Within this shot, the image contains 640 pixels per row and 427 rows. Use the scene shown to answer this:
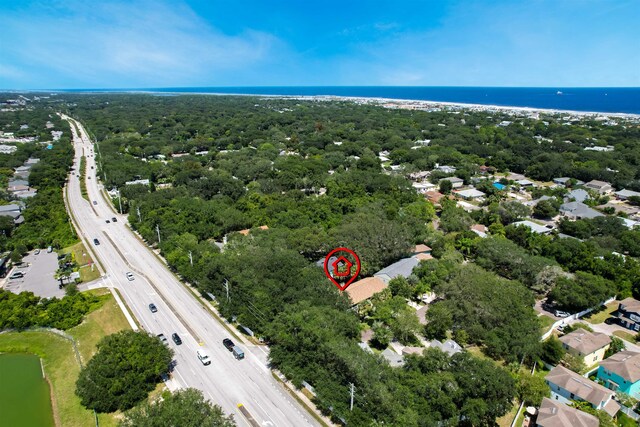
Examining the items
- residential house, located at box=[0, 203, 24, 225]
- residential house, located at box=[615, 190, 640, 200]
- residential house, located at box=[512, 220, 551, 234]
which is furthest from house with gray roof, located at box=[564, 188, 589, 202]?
residential house, located at box=[0, 203, 24, 225]

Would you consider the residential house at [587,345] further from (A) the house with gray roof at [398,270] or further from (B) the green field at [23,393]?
(B) the green field at [23,393]

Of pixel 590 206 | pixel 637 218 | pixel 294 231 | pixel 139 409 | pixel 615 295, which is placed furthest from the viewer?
pixel 590 206

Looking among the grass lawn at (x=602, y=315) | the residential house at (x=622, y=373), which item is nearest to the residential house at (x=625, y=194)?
the grass lawn at (x=602, y=315)

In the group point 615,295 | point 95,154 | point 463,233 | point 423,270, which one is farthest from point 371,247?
point 95,154

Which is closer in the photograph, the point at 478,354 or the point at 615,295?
the point at 478,354

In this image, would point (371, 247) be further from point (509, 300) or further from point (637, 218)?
point (637, 218)

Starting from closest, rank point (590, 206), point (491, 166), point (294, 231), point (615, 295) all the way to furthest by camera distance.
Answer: point (615, 295), point (294, 231), point (590, 206), point (491, 166)

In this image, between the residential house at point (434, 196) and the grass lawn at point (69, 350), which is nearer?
the grass lawn at point (69, 350)
